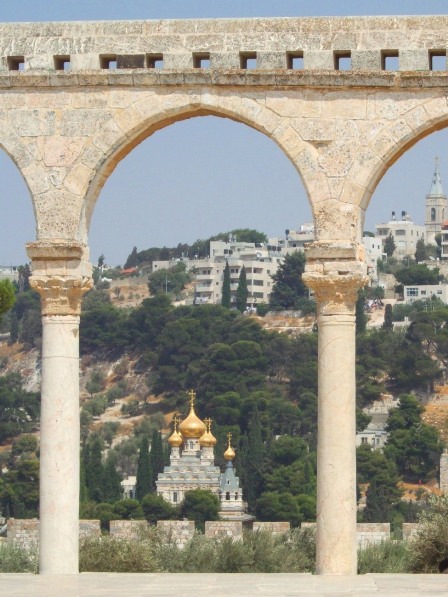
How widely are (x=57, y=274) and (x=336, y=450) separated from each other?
13.1 feet

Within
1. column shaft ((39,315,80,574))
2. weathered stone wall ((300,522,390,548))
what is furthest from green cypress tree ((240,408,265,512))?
column shaft ((39,315,80,574))

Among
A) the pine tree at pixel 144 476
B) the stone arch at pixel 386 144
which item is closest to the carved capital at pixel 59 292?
the stone arch at pixel 386 144

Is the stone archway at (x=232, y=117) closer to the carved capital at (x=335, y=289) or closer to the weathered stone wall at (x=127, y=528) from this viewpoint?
the carved capital at (x=335, y=289)

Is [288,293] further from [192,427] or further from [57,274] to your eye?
[57,274]

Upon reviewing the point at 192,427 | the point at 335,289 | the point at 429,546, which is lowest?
the point at 429,546

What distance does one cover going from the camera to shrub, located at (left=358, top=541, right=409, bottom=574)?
33688 mm

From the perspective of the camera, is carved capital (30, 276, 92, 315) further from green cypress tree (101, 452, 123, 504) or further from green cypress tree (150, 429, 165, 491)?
green cypress tree (150, 429, 165, 491)

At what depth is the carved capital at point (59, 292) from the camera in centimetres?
2445

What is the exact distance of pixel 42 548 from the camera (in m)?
24.2

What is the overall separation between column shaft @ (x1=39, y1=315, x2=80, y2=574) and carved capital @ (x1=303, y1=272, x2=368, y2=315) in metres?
2.99

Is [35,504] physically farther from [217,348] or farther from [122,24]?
[122,24]

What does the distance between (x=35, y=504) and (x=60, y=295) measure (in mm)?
89995

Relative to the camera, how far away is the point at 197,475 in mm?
118000

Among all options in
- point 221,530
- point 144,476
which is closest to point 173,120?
point 221,530
